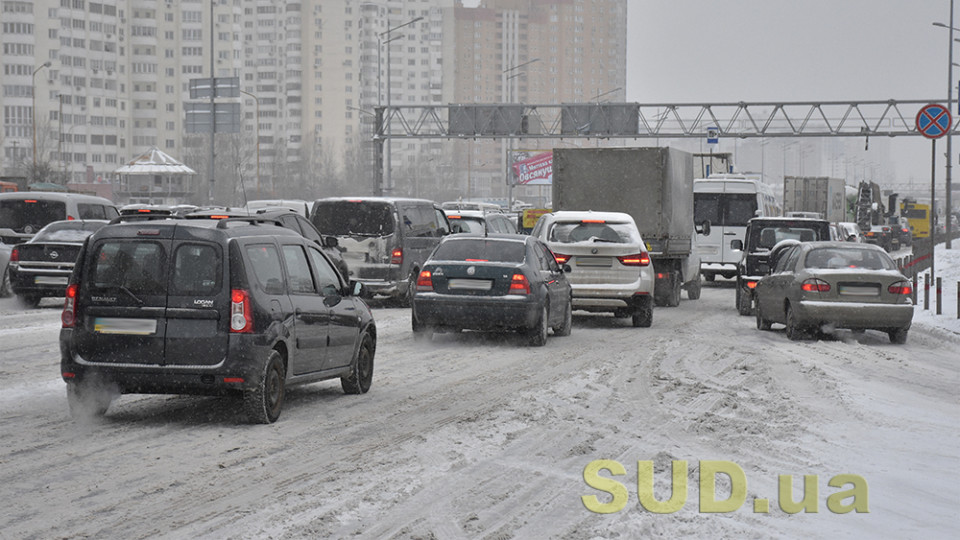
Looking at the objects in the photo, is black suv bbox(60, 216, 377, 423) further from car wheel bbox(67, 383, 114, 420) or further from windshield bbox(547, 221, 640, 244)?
windshield bbox(547, 221, 640, 244)

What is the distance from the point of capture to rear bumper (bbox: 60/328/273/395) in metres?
9.77

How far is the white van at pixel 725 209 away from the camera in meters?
35.6

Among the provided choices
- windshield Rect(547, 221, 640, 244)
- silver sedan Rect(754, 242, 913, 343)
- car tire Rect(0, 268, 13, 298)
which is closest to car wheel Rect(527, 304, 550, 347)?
windshield Rect(547, 221, 640, 244)

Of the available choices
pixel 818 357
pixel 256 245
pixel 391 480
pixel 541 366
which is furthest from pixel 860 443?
pixel 818 357

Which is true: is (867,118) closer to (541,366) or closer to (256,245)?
(541,366)

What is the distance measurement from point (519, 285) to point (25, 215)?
539 inches

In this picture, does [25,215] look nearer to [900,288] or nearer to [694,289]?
[694,289]

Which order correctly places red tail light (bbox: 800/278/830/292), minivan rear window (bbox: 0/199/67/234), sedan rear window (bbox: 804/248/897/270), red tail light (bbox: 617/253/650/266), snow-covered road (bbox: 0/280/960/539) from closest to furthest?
snow-covered road (bbox: 0/280/960/539)
red tail light (bbox: 800/278/830/292)
sedan rear window (bbox: 804/248/897/270)
red tail light (bbox: 617/253/650/266)
minivan rear window (bbox: 0/199/67/234)

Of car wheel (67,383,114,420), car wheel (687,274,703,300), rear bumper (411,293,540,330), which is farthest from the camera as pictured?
car wheel (687,274,703,300)

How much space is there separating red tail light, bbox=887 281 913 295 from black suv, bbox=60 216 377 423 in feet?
36.7

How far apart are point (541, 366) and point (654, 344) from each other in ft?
11.8

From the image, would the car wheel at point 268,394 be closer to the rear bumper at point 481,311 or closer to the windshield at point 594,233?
the rear bumper at point 481,311

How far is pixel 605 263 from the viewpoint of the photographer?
21.0m

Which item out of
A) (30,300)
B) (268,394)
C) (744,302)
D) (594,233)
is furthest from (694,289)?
(268,394)
